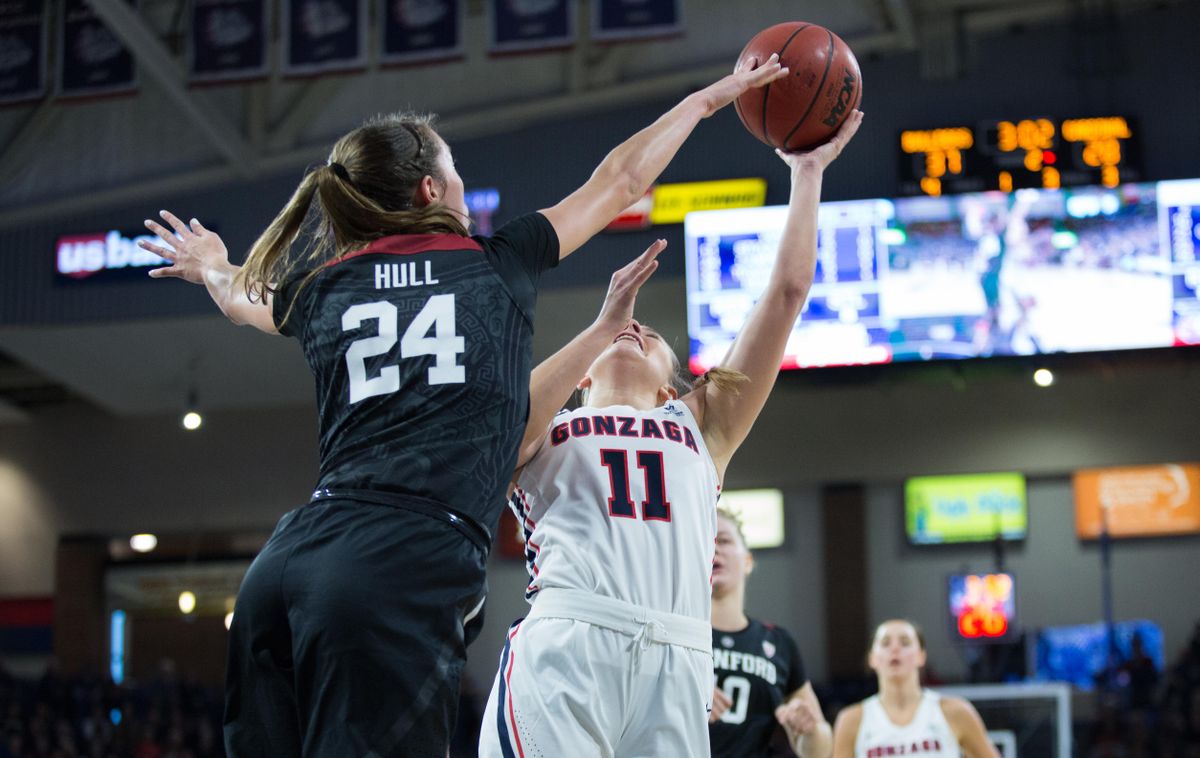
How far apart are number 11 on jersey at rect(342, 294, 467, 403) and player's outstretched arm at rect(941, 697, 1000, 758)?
195 inches

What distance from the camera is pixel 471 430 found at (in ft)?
7.59

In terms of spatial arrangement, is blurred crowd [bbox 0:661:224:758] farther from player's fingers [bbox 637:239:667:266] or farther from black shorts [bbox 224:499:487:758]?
black shorts [bbox 224:499:487:758]

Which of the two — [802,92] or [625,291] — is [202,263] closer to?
[625,291]

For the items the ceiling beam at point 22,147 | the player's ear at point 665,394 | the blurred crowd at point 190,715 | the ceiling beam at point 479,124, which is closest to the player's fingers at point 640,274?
the player's ear at point 665,394

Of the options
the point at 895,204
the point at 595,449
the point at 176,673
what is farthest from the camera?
the point at 176,673

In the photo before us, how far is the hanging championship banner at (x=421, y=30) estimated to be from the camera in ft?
37.3

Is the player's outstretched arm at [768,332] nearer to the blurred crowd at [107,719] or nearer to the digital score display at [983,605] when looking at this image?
the digital score display at [983,605]

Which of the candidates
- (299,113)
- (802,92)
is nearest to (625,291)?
(802,92)

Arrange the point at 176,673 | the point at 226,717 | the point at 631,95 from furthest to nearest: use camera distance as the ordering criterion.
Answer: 1. the point at 176,673
2. the point at 631,95
3. the point at 226,717

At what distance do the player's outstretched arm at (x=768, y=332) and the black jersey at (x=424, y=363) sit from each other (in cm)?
102

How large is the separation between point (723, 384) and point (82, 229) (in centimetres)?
1249

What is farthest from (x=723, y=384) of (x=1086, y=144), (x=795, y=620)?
(x=795, y=620)

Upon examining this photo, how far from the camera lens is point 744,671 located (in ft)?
17.6

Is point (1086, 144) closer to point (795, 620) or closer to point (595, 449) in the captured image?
point (795, 620)
